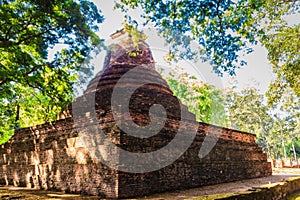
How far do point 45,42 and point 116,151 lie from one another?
5.35 metres

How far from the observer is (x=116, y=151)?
5.71m

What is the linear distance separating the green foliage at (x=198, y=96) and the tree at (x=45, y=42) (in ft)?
41.5

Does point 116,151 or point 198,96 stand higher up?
point 198,96

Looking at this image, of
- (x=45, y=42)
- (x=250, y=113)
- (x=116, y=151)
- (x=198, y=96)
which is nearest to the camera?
(x=116, y=151)

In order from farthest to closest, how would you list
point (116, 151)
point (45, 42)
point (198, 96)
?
1. point (198, 96)
2. point (45, 42)
3. point (116, 151)

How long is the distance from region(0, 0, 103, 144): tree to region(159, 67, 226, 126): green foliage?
41.5 ft

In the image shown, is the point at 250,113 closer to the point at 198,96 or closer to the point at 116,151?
the point at 198,96

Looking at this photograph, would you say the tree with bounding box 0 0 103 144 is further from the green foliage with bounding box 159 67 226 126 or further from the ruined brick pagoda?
the green foliage with bounding box 159 67 226 126

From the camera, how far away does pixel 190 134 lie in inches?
316

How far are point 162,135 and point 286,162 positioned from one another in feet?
82.9

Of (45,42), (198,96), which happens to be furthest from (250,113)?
(45,42)

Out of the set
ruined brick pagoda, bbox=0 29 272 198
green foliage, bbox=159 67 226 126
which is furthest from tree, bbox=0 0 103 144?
green foliage, bbox=159 67 226 126

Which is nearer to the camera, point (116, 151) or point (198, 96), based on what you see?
point (116, 151)

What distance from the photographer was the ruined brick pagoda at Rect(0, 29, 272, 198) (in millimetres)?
5895
